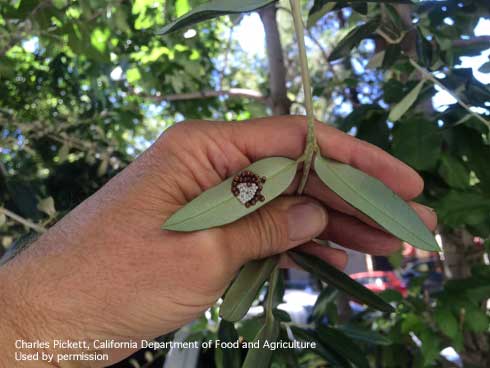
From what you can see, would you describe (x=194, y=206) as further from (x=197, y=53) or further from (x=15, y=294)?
(x=197, y=53)

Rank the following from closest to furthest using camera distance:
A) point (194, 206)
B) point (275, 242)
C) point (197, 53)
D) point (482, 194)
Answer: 1. point (194, 206)
2. point (275, 242)
3. point (482, 194)
4. point (197, 53)

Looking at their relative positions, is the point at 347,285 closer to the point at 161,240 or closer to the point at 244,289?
the point at 244,289

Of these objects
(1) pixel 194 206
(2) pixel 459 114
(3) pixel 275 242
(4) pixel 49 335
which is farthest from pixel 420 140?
(4) pixel 49 335

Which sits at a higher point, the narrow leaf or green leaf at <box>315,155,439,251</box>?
green leaf at <box>315,155,439,251</box>

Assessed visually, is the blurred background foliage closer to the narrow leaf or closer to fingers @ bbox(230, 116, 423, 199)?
fingers @ bbox(230, 116, 423, 199)

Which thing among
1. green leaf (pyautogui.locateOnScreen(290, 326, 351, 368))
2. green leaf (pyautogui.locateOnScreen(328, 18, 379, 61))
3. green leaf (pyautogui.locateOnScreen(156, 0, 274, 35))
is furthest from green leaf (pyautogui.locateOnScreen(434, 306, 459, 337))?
green leaf (pyautogui.locateOnScreen(156, 0, 274, 35))

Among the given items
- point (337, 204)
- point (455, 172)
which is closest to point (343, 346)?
point (337, 204)
